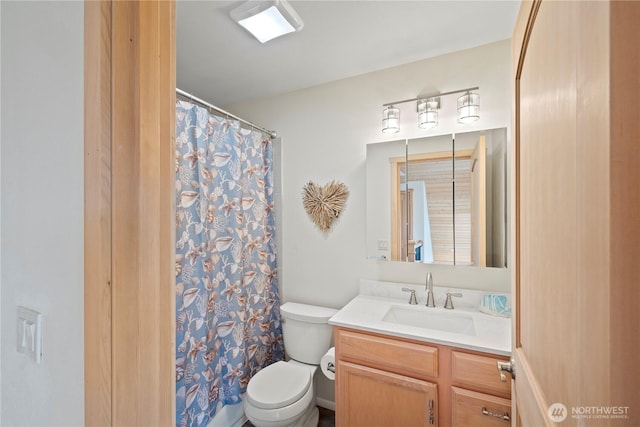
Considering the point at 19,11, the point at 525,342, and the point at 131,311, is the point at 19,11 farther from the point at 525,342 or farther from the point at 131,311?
the point at 525,342

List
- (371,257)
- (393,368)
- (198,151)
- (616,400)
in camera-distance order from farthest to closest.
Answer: (371,257), (198,151), (393,368), (616,400)

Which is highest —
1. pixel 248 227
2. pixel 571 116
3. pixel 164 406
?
pixel 571 116

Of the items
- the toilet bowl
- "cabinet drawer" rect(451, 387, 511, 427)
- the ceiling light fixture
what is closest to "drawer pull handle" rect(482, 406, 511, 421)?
"cabinet drawer" rect(451, 387, 511, 427)

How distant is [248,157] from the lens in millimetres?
2059

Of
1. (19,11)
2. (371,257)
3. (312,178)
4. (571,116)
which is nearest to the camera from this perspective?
(571,116)

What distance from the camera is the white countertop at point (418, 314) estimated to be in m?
1.32

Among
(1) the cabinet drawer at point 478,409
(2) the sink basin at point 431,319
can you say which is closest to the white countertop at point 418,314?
(2) the sink basin at point 431,319

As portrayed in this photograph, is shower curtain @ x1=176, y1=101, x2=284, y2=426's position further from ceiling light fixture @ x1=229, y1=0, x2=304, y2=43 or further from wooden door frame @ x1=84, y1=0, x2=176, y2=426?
wooden door frame @ x1=84, y1=0, x2=176, y2=426

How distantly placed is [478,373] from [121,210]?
4.76 feet

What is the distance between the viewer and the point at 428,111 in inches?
70.6

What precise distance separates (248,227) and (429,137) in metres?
1.32

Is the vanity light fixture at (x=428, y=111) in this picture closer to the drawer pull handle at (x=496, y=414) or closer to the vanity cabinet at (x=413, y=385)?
the vanity cabinet at (x=413, y=385)

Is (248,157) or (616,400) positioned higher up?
(248,157)

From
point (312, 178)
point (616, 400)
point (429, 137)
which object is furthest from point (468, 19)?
point (616, 400)
